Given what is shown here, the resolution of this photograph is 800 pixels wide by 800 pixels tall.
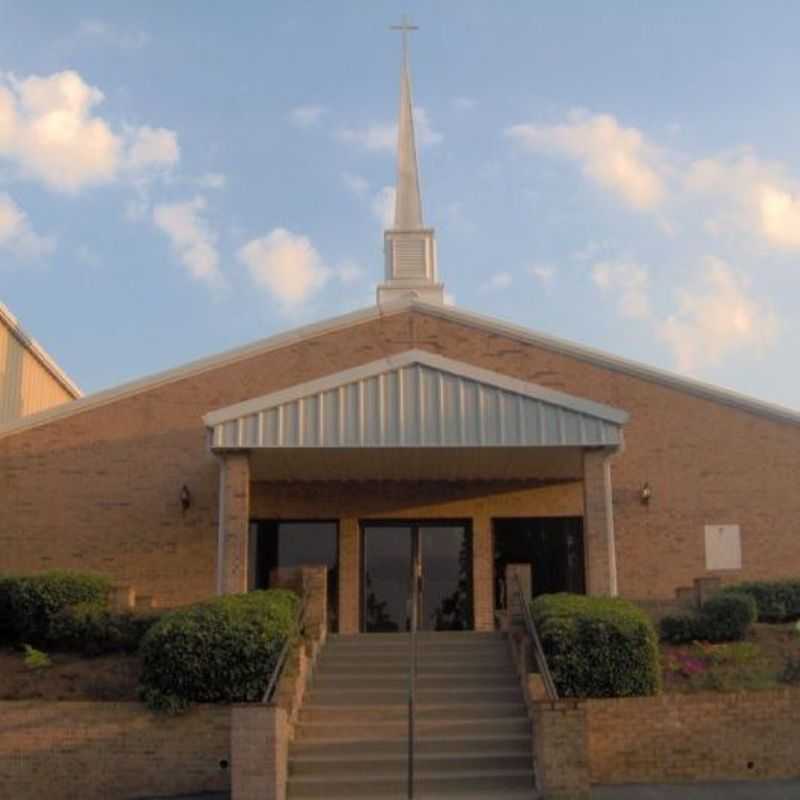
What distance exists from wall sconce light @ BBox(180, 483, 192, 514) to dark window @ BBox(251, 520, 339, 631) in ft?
4.53

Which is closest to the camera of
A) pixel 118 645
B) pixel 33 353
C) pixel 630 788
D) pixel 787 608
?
pixel 630 788

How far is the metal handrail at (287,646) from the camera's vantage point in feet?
44.5

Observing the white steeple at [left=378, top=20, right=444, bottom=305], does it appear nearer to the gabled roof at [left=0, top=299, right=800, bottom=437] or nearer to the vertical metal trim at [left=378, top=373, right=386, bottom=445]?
the gabled roof at [left=0, top=299, right=800, bottom=437]

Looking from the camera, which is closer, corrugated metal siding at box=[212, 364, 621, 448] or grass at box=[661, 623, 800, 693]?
grass at box=[661, 623, 800, 693]

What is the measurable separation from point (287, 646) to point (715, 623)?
600cm

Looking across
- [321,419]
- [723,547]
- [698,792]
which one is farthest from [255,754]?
[723,547]

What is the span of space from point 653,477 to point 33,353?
50.9 ft

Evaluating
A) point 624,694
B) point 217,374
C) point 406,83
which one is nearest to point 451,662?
point 624,694

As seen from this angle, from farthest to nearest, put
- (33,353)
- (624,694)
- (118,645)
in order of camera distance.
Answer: (33,353) < (118,645) < (624,694)

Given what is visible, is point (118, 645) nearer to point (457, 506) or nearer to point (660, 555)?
point (457, 506)

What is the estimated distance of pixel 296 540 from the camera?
23.6m

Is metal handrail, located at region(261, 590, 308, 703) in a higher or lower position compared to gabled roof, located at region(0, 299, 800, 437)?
lower

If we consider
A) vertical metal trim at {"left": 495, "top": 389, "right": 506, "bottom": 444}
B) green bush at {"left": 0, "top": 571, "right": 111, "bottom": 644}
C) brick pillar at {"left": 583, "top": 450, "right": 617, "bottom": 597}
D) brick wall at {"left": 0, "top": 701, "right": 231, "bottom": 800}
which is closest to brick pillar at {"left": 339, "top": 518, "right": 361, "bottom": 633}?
vertical metal trim at {"left": 495, "top": 389, "right": 506, "bottom": 444}

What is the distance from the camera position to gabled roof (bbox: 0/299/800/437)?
23.1m
